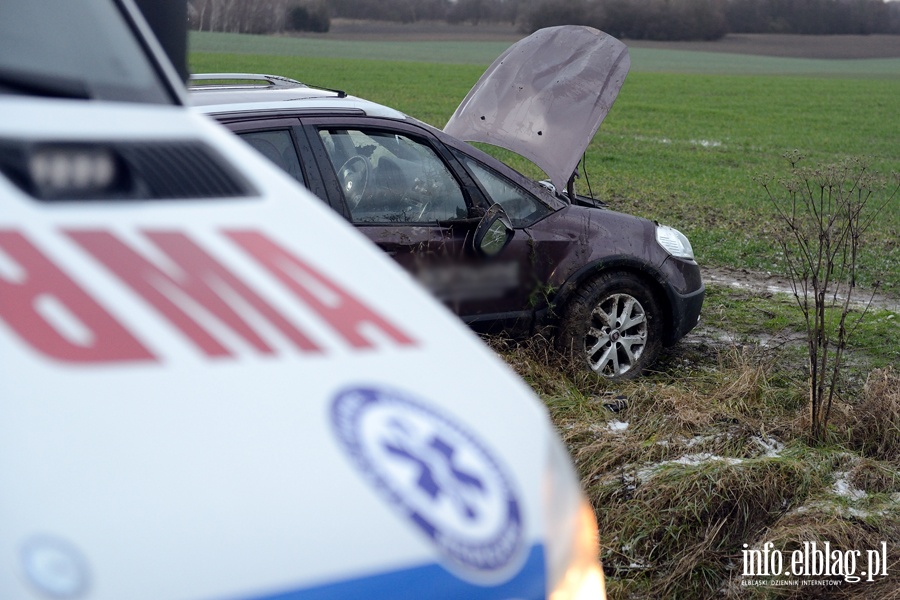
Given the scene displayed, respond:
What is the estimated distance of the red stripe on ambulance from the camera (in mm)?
1205

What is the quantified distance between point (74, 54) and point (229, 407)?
89 cm

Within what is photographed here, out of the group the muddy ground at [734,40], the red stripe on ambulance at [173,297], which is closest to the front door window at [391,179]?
the red stripe on ambulance at [173,297]

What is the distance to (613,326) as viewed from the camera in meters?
5.54

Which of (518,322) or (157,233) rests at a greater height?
(157,233)

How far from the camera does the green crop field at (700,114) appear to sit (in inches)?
501

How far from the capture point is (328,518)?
48.9 inches

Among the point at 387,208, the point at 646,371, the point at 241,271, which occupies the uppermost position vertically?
the point at 241,271

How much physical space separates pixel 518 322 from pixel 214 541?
407 cm

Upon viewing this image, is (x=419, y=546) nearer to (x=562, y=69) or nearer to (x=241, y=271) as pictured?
(x=241, y=271)

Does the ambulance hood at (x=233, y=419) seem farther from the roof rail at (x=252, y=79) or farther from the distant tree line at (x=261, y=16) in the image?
the distant tree line at (x=261, y=16)

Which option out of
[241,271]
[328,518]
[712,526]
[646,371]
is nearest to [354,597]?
[328,518]

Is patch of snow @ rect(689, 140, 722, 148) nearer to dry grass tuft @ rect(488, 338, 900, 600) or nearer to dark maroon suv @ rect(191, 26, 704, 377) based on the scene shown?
dark maroon suv @ rect(191, 26, 704, 377)

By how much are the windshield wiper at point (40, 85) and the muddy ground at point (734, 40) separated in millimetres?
62736

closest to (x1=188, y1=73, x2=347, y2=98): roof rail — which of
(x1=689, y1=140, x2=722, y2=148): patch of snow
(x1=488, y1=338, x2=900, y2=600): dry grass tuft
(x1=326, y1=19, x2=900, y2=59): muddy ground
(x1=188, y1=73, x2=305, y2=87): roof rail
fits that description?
(x1=188, y1=73, x2=305, y2=87): roof rail
